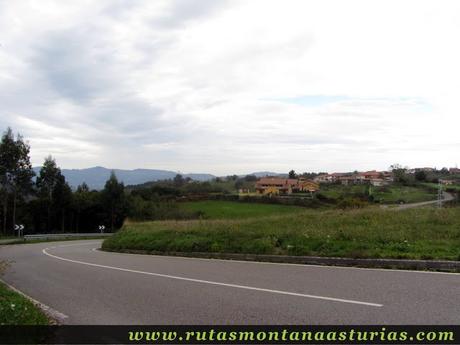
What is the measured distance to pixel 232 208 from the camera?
62250mm

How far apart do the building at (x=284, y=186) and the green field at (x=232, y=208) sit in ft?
26.7

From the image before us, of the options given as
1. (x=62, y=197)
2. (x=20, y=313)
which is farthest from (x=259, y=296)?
(x=62, y=197)

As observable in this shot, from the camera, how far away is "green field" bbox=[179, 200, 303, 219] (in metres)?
53.9

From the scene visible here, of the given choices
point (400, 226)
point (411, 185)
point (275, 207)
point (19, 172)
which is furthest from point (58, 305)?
point (19, 172)

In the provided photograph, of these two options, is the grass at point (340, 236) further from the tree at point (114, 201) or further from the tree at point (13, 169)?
the tree at point (114, 201)

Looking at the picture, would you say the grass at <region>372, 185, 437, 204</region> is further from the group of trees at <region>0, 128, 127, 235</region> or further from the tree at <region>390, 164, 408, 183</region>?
the group of trees at <region>0, 128, 127, 235</region>

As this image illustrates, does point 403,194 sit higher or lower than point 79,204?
higher

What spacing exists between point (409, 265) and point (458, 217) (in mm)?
5544

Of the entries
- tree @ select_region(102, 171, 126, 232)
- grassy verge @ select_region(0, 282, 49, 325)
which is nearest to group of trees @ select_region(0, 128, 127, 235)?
tree @ select_region(102, 171, 126, 232)

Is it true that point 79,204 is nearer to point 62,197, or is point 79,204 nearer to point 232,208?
point 62,197

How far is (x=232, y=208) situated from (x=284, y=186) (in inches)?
847

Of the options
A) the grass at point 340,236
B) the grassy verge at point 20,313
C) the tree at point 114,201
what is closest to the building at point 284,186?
the tree at point 114,201

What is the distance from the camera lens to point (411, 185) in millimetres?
48562

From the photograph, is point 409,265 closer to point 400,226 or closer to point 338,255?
point 338,255
